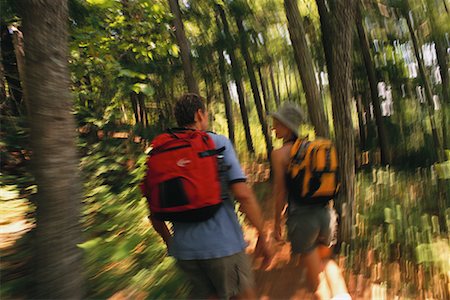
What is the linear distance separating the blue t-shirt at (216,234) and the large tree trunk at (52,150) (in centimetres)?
79

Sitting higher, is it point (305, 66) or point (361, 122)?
point (305, 66)

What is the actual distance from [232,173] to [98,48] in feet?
13.7

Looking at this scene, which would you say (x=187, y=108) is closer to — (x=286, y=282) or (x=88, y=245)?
(x=88, y=245)

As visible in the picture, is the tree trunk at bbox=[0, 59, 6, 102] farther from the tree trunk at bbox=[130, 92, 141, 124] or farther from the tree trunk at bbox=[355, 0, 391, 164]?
the tree trunk at bbox=[355, 0, 391, 164]

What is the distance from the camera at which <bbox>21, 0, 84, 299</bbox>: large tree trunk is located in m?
2.16

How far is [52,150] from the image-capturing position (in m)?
2.20

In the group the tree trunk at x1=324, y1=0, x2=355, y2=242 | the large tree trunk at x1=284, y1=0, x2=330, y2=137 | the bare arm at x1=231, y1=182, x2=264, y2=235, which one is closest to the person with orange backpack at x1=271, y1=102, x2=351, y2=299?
the bare arm at x1=231, y1=182, x2=264, y2=235

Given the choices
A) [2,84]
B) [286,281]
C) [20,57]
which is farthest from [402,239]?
[2,84]

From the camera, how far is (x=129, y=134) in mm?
7500

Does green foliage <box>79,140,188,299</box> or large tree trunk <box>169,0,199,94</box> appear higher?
large tree trunk <box>169,0,199,94</box>

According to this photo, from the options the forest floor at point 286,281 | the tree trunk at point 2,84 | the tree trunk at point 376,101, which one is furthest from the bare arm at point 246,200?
the tree trunk at point 376,101

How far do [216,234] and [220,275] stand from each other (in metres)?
0.24

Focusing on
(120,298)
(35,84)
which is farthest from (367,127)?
(35,84)

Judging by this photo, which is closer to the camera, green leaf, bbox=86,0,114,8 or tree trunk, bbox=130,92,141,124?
green leaf, bbox=86,0,114,8
